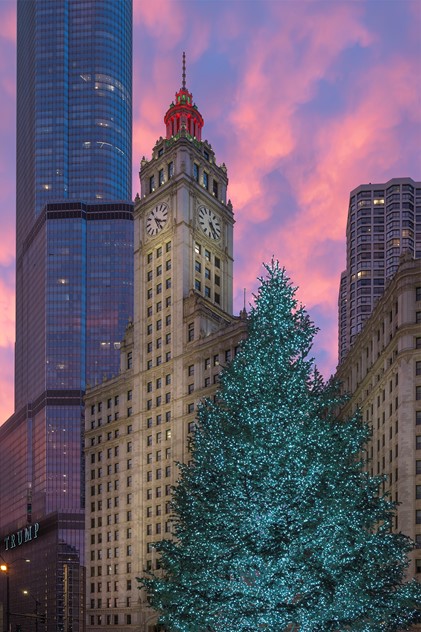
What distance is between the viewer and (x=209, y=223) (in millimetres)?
127500

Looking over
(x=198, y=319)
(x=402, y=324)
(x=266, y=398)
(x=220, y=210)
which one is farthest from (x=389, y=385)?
(x=220, y=210)

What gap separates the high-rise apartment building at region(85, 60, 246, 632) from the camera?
115 meters

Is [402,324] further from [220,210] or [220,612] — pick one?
[220,210]

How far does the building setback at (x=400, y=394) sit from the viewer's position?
7575 cm

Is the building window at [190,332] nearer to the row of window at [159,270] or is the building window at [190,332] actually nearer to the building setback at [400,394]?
the row of window at [159,270]

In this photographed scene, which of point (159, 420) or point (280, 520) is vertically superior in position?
point (159, 420)

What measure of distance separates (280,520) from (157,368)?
79.6m

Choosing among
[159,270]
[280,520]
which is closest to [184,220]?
[159,270]

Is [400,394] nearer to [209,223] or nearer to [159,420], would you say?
[159,420]

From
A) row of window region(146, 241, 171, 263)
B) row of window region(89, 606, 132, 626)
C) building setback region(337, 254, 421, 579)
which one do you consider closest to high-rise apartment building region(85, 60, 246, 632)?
row of window region(89, 606, 132, 626)

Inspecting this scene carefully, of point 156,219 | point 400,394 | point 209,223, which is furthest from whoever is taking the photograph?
point 209,223

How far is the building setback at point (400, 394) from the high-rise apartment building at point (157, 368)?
82.9 feet

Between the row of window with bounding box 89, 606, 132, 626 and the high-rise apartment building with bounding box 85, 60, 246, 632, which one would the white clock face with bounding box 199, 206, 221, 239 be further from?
the row of window with bounding box 89, 606, 132, 626

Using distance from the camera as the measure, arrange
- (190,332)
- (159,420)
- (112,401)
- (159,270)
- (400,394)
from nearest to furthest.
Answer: (400,394), (190,332), (159,420), (159,270), (112,401)
